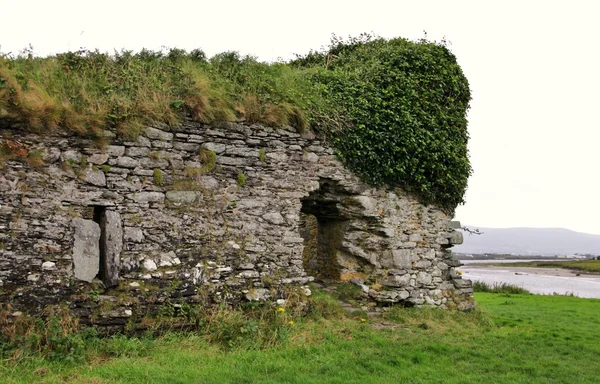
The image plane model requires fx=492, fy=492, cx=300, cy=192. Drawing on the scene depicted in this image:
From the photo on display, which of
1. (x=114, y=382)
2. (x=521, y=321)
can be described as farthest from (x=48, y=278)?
(x=521, y=321)

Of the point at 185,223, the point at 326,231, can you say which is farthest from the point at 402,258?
the point at 185,223

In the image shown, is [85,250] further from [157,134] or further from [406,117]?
[406,117]

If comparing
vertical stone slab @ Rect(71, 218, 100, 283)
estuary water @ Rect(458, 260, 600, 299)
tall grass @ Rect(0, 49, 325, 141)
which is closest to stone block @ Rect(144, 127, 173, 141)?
tall grass @ Rect(0, 49, 325, 141)

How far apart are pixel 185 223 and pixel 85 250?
152 cm

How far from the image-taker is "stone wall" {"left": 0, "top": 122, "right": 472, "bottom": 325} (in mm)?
6852

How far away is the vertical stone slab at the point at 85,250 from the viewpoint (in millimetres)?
7020

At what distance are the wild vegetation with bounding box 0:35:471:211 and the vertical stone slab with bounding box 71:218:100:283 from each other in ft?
4.32

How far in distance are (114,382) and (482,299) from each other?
15018 mm

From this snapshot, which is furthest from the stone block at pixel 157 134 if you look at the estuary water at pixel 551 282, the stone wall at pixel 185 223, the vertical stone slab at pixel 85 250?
the estuary water at pixel 551 282

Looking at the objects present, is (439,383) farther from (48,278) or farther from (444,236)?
(48,278)

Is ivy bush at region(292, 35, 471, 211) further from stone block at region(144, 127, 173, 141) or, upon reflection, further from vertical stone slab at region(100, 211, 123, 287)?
vertical stone slab at region(100, 211, 123, 287)

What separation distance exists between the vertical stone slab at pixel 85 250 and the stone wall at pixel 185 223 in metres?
0.01

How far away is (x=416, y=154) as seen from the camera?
990 centimetres

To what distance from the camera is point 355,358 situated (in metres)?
6.87
